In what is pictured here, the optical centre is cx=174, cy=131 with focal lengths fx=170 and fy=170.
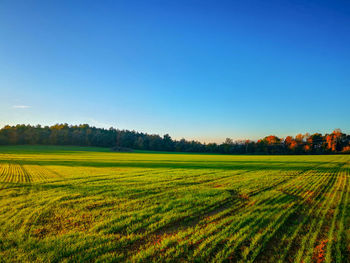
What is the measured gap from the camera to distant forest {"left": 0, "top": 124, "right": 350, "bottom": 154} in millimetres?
101125

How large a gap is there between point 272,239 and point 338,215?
13.6ft

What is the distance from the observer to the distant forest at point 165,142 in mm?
101125

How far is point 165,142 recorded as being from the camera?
405 ft

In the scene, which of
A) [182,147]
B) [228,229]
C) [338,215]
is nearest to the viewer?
[228,229]

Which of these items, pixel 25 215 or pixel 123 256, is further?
pixel 25 215

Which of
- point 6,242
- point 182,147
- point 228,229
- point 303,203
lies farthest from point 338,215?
point 182,147

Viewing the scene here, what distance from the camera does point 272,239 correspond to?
5234mm

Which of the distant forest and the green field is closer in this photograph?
the green field

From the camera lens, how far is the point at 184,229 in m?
5.95

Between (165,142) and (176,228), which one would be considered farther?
(165,142)

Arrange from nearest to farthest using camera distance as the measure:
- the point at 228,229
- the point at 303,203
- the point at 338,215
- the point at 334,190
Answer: the point at 228,229 < the point at 338,215 < the point at 303,203 < the point at 334,190

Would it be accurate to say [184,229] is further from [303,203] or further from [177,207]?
[303,203]

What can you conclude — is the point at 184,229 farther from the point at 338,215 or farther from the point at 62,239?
the point at 338,215

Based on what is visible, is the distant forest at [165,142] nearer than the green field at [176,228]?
No
